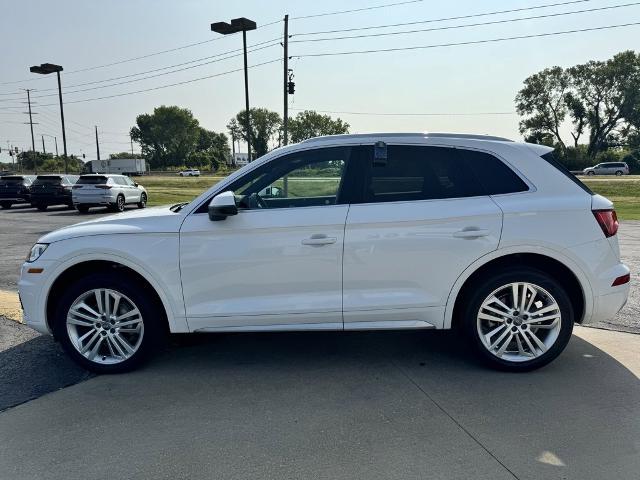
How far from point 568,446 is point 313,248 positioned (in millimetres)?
2079

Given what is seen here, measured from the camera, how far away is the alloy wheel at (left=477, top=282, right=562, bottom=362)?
388cm

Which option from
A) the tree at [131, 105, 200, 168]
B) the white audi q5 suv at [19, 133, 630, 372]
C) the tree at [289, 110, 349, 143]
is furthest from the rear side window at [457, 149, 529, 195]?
the tree at [131, 105, 200, 168]

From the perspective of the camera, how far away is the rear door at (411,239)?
12.4 feet

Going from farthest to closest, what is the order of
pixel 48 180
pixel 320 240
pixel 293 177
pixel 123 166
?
pixel 123 166 < pixel 48 180 < pixel 293 177 < pixel 320 240

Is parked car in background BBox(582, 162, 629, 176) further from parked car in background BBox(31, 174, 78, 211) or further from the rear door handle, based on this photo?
the rear door handle

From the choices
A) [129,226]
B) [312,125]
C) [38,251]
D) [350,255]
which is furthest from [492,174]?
[312,125]

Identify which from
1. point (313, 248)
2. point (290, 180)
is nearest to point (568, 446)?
point (313, 248)

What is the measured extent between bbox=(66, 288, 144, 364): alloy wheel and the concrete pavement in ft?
0.72

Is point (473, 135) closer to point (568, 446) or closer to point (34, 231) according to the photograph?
point (568, 446)

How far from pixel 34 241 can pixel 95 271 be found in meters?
8.61

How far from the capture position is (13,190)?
22344 mm

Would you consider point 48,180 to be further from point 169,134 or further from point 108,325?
point 169,134

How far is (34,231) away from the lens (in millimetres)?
13648

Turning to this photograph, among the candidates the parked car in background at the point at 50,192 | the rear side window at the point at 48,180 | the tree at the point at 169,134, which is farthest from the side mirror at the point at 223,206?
the tree at the point at 169,134
